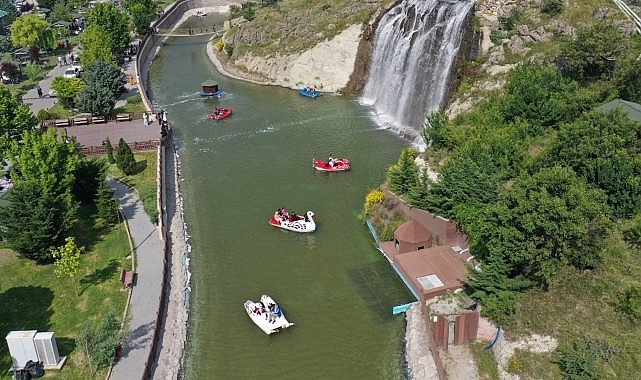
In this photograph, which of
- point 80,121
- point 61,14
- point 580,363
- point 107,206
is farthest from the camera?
point 61,14

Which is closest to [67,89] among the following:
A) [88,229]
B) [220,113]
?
[220,113]

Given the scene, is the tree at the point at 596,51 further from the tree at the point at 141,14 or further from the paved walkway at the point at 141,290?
the tree at the point at 141,14

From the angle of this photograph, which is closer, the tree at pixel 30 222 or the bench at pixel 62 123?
the tree at pixel 30 222

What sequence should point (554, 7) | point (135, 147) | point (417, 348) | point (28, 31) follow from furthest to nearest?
point (28, 31)
point (554, 7)
point (135, 147)
point (417, 348)

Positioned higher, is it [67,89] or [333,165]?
[67,89]

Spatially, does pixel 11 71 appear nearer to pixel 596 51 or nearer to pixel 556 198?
pixel 596 51

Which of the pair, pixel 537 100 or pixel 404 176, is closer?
pixel 404 176

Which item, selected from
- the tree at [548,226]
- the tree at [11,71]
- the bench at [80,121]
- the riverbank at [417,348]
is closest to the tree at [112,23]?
the tree at [11,71]

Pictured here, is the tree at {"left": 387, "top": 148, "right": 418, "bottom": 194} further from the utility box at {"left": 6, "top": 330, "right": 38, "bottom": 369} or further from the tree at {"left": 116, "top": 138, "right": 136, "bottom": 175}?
the utility box at {"left": 6, "top": 330, "right": 38, "bottom": 369}
